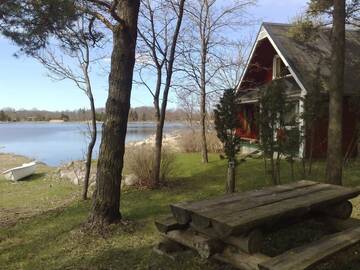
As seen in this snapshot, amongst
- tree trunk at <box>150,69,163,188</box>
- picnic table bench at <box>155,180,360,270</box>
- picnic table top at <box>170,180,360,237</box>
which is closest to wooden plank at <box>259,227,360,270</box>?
picnic table bench at <box>155,180,360,270</box>

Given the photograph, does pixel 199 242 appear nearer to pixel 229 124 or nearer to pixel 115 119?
pixel 115 119

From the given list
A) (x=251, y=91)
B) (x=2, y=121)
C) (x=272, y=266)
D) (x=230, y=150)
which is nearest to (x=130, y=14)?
(x=230, y=150)

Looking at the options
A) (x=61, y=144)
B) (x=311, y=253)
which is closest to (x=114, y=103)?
(x=311, y=253)

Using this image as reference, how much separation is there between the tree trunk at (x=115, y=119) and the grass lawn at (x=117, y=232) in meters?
0.44

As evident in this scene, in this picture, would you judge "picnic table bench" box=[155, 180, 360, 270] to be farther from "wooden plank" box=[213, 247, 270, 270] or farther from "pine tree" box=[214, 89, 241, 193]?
"pine tree" box=[214, 89, 241, 193]

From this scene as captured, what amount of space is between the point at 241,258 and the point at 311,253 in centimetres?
68

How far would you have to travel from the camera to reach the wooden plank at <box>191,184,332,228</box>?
3.94m

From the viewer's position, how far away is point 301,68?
577 inches

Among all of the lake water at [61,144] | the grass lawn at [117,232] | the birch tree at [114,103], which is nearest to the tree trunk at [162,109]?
the grass lawn at [117,232]

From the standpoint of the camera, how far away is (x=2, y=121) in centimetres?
10712

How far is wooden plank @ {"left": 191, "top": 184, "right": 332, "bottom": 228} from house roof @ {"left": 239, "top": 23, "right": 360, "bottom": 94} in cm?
951

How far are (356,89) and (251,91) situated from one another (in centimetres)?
534

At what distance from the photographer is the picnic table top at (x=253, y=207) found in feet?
12.3

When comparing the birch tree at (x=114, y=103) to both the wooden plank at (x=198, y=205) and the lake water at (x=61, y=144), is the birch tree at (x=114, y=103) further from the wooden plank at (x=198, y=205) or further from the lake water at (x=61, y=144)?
the lake water at (x=61, y=144)
